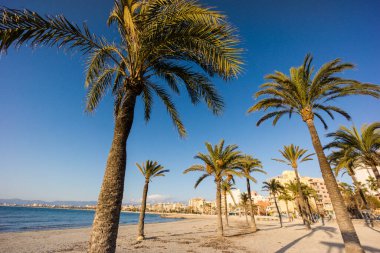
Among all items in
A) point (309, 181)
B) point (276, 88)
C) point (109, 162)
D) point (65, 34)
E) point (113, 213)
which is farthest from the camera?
point (309, 181)

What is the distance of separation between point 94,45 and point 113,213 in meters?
4.63

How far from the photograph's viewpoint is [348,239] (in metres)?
7.11

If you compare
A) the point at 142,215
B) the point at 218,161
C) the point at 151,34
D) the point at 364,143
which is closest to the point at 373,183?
the point at 364,143

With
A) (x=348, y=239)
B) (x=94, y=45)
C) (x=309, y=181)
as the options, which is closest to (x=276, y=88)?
(x=348, y=239)

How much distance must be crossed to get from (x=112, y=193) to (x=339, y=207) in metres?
8.60

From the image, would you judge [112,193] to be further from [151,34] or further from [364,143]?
[364,143]

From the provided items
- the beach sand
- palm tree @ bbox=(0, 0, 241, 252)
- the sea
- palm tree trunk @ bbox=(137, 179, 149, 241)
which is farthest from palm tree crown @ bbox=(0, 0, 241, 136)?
the sea

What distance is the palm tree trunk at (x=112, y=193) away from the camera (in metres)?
3.56

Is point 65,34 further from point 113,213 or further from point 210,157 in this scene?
point 210,157

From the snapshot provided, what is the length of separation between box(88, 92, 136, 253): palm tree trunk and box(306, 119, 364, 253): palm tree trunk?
825cm

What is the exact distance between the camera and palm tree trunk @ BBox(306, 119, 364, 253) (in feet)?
23.0

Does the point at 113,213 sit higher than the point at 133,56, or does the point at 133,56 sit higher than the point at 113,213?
the point at 133,56

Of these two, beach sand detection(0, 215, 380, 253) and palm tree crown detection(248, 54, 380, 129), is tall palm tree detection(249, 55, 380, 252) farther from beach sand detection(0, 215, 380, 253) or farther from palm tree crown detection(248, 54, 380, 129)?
beach sand detection(0, 215, 380, 253)

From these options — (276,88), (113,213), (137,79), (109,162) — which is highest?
(276,88)
